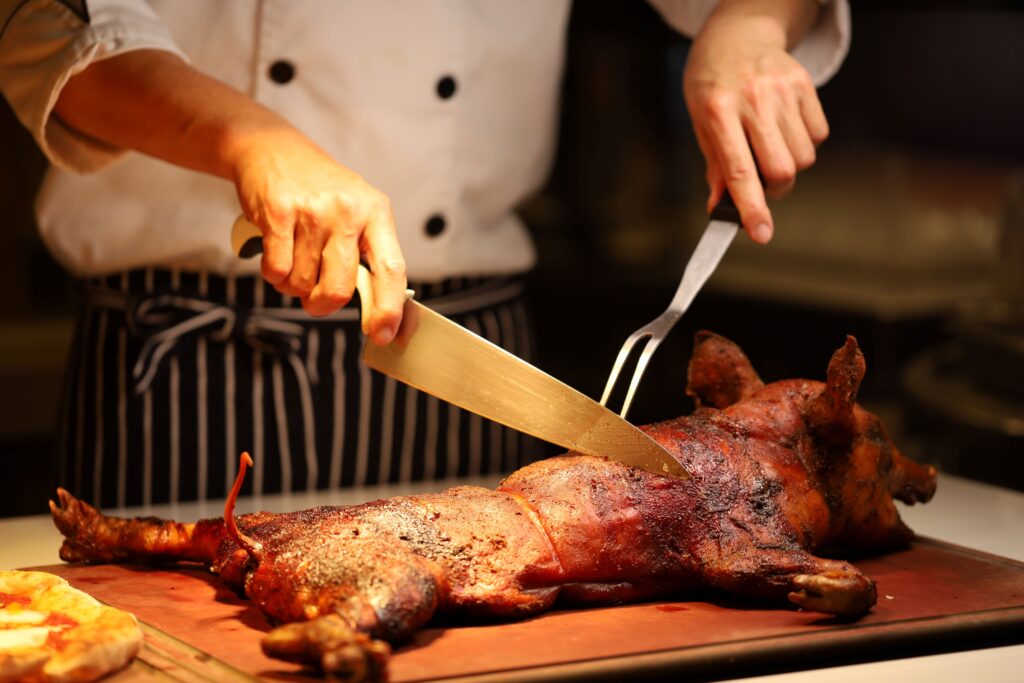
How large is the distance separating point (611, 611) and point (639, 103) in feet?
9.86

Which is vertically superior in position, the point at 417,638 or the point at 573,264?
the point at 573,264

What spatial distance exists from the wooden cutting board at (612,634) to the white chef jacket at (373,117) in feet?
2.63

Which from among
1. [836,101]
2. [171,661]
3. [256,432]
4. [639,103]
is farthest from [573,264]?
[171,661]

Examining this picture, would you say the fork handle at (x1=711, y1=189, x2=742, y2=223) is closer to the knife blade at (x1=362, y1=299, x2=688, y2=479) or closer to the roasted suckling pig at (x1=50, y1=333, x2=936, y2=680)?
the roasted suckling pig at (x1=50, y1=333, x2=936, y2=680)

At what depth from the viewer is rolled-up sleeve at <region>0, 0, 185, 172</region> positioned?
2.02 metres

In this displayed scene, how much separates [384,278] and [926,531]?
101 centimetres

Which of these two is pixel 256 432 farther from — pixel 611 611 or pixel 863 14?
pixel 863 14

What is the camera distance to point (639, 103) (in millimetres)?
4430

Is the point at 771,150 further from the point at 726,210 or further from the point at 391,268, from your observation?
the point at 391,268

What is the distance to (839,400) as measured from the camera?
183cm

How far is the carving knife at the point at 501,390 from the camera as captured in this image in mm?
1727

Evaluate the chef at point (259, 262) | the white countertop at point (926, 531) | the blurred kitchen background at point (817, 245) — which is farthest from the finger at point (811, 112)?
the blurred kitchen background at point (817, 245)

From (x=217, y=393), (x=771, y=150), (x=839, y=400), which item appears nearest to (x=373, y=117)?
(x=217, y=393)

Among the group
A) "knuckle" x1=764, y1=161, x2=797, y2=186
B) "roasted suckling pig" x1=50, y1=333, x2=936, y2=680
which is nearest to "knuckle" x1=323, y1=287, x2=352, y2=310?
"roasted suckling pig" x1=50, y1=333, x2=936, y2=680
